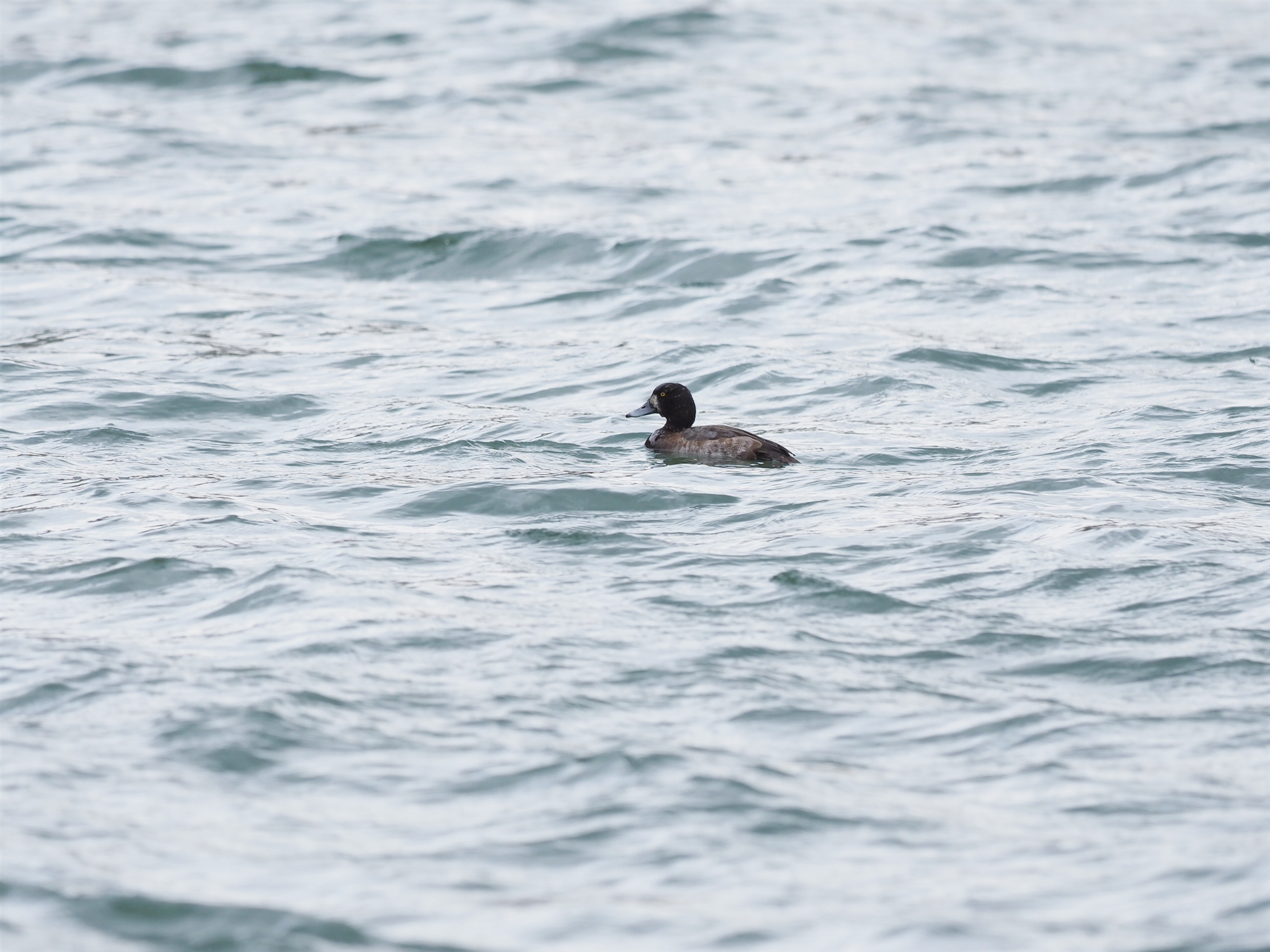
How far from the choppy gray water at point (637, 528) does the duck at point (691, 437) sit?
0.26 m

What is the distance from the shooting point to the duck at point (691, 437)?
35.1 ft

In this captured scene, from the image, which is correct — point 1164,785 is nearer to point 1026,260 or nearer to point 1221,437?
point 1221,437

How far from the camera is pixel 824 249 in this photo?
16.6 m

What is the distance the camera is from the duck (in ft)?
35.1

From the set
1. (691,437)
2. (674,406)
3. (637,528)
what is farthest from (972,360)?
(637,528)

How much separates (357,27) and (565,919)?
22.0 meters

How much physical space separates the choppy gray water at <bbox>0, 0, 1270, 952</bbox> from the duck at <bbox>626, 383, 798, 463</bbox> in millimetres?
264

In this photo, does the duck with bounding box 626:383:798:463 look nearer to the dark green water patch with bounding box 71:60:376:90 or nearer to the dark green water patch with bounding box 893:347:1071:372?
the dark green water patch with bounding box 893:347:1071:372

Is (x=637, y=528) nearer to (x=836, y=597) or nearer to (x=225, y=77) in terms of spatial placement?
(x=836, y=597)

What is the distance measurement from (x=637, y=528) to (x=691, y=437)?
160 cm

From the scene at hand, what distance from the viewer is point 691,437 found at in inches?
434

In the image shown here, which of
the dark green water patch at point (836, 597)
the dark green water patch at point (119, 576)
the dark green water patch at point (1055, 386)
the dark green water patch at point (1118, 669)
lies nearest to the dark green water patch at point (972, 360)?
the dark green water patch at point (1055, 386)

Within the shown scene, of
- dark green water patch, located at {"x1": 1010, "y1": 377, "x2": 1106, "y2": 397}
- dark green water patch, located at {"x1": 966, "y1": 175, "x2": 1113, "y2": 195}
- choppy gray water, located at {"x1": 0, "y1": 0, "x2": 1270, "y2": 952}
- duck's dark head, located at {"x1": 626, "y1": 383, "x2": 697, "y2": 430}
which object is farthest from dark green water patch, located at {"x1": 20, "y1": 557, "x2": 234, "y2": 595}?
dark green water patch, located at {"x1": 966, "y1": 175, "x2": 1113, "y2": 195}

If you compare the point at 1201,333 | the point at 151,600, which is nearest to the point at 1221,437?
the point at 1201,333
